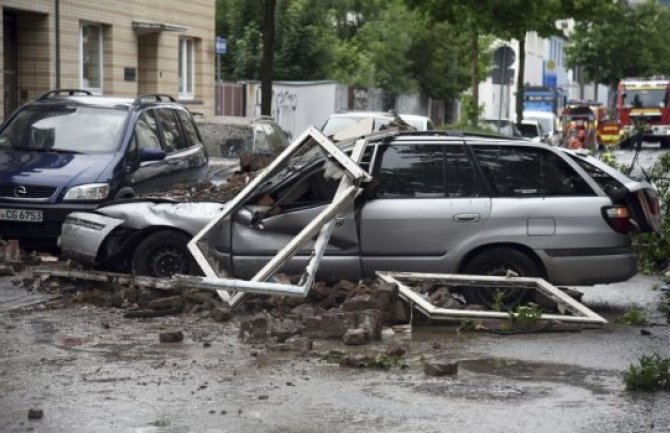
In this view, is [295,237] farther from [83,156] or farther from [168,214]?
[83,156]

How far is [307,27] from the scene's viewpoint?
45.2 meters

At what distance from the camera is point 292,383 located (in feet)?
27.2

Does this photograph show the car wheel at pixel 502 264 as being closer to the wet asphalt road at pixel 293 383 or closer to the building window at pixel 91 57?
the wet asphalt road at pixel 293 383

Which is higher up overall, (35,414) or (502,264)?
(502,264)

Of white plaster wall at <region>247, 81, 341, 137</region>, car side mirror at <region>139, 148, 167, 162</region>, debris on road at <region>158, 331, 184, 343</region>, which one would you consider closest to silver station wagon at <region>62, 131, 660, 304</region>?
debris on road at <region>158, 331, 184, 343</region>

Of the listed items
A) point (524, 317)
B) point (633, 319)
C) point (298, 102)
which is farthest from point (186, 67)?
point (524, 317)

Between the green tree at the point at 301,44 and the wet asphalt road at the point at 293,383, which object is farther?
the green tree at the point at 301,44

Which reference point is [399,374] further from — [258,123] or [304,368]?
[258,123]

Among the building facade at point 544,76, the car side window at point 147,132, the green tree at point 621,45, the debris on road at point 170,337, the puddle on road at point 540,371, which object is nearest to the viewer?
the puddle on road at point 540,371

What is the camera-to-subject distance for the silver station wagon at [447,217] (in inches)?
434

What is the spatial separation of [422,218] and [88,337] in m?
2.95

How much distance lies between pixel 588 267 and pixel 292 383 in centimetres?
377

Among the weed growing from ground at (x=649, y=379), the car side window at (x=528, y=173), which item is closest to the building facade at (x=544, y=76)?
the car side window at (x=528, y=173)

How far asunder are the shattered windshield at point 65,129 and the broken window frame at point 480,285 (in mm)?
5138
